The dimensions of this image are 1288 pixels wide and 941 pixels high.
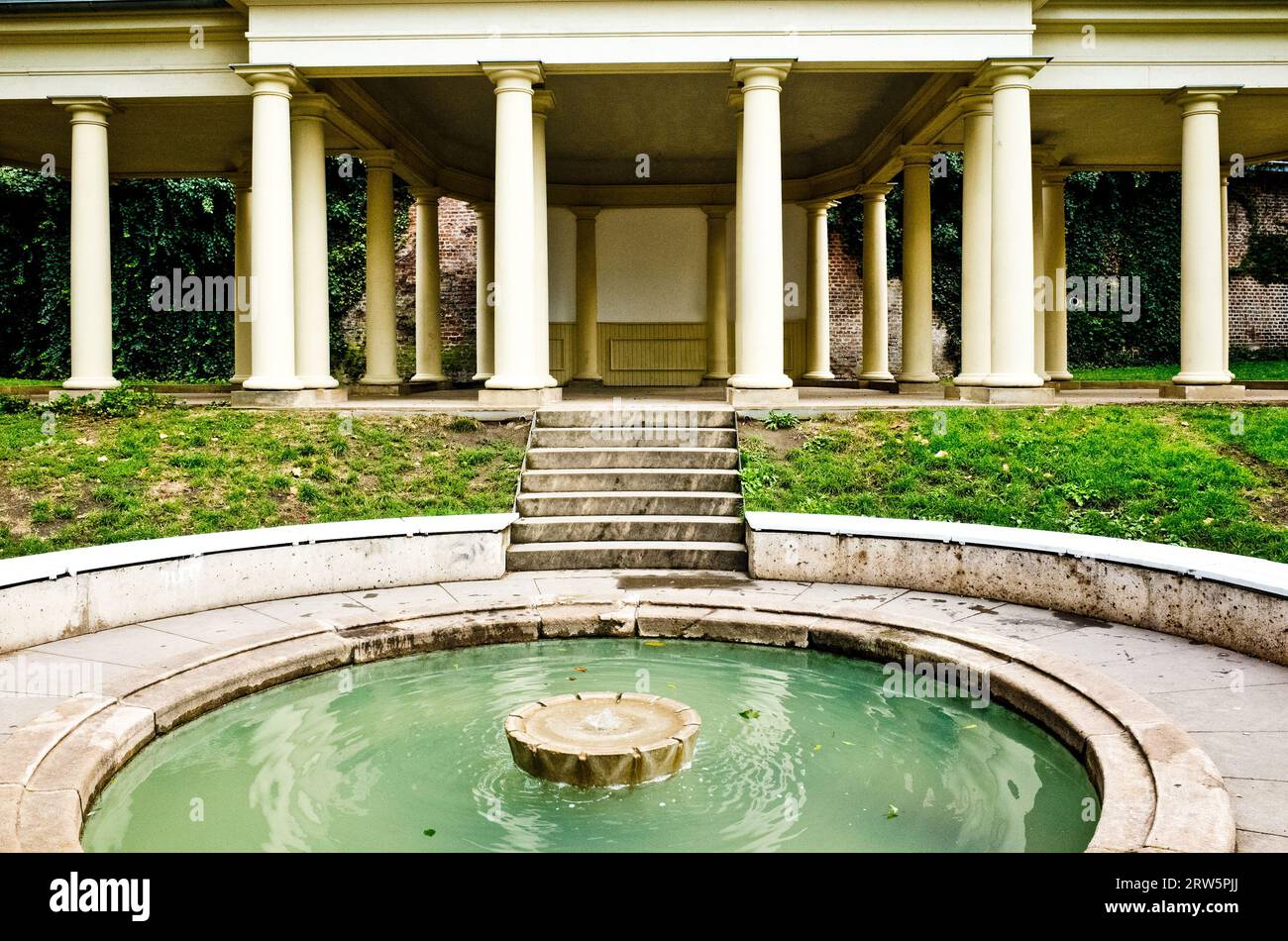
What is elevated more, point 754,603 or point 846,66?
point 846,66

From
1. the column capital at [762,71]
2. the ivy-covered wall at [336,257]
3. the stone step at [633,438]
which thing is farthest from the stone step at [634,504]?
the ivy-covered wall at [336,257]

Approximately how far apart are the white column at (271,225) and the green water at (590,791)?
762cm

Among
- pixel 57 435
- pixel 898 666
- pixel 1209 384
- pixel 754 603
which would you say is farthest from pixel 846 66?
pixel 57 435

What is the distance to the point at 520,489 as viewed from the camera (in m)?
10.5

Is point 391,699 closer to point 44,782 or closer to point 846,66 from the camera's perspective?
point 44,782

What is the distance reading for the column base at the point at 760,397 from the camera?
1272 centimetres

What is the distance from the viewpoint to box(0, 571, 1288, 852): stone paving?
15.5 feet

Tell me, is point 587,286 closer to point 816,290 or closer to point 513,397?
point 816,290

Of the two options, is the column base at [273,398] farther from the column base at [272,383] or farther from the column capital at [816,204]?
the column capital at [816,204]

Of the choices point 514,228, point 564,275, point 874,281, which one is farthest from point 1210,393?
point 564,275

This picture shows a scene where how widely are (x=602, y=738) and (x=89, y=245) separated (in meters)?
12.3

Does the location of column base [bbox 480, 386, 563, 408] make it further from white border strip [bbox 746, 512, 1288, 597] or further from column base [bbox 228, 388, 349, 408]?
white border strip [bbox 746, 512, 1288, 597]

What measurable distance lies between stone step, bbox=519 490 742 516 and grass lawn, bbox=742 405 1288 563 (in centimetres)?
33

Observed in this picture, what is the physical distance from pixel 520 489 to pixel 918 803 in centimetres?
640
